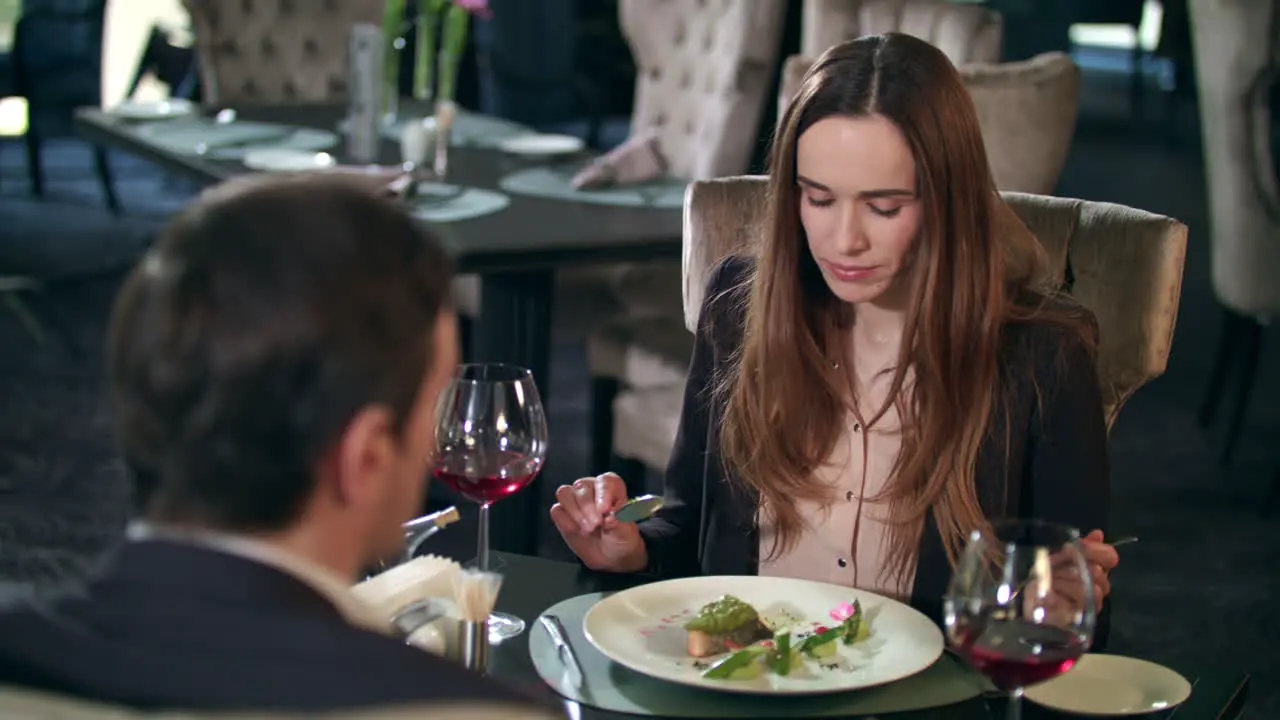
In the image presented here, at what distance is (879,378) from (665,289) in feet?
5.84

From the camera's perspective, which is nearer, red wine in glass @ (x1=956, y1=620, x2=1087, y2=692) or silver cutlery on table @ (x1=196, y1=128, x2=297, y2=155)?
red wine in glass @ (x1=956, y1=620, x2=1087, y2=692)

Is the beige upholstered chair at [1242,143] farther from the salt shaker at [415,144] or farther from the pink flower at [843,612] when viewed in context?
the pink flower at [843,612]

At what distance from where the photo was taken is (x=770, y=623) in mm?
1439

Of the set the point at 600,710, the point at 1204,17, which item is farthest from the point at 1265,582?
the point at 600,710

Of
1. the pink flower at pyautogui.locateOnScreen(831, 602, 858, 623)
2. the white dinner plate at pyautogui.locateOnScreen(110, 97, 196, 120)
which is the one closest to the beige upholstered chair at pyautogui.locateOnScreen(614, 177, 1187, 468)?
the pink flower at pyautogui.locateOnScreen(831, 602, 858, 623)

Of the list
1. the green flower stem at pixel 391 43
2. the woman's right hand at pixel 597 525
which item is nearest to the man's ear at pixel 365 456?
the woman's right hand at pixel 597 525

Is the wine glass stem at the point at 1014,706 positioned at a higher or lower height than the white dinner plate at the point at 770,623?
higher

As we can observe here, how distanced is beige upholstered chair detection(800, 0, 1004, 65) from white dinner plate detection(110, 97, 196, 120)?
160 cm

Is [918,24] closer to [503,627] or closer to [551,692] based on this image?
[503,627]

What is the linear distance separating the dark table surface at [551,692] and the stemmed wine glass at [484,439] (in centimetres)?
6

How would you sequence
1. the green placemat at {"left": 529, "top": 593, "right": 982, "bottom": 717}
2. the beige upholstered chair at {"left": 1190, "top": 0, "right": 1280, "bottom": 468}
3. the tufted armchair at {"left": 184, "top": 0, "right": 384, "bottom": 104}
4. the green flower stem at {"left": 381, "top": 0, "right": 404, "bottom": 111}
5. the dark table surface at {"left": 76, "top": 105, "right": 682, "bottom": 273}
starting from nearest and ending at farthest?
1. the green placemat at {"left": 529, "top": 593, "right": 982, "bottom": 717}
2. the dark table surface at {"left": 76, "top": 105, "right": 682, "bottom": 273}
3. the beige upholstered chair at {"left": 1190, "top": 0, "right": 1280, "bottom": 468}
4. the green flower stem at {"left": 381, "top": 0, "right": 404, "bottom": 111}
5. the tufted armchair at {"left": 184, "top": 0, "right": 384, "bottom": 104}

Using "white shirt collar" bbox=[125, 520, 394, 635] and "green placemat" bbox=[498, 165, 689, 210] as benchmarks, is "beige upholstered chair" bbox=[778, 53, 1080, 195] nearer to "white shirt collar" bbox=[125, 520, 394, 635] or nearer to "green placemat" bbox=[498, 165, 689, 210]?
"green placemat" bbox=[498, 165, 689, 210]

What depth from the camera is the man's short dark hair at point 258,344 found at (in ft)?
2.56

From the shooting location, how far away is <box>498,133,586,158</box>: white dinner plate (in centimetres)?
378
